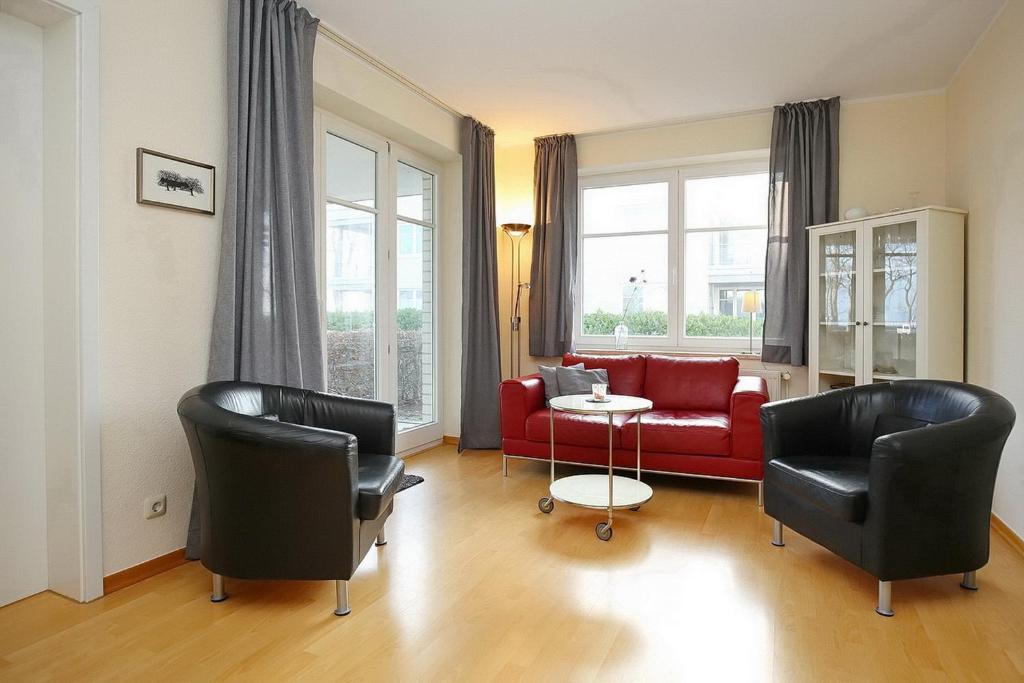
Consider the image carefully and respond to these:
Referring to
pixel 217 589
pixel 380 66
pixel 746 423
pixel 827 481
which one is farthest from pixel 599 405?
pixel 380 66

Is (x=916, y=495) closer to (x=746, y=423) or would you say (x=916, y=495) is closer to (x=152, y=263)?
(x=746, y=423)

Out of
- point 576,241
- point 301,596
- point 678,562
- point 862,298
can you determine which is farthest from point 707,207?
point 301,596

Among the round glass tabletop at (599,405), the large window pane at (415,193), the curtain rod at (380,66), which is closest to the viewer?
the round glass tabletop at (599,405)

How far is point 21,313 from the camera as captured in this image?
235 centimetres

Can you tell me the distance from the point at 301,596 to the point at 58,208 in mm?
1786

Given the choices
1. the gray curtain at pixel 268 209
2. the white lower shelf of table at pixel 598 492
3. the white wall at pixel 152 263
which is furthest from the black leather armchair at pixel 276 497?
the white lower shelf of table at pixel 598 492

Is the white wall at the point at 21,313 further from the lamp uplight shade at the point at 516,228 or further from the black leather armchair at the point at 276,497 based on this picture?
the lamp uplight shade at the point at 516,228

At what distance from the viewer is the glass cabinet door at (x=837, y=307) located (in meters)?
4.16

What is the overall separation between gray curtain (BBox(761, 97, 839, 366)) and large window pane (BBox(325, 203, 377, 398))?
3001mm

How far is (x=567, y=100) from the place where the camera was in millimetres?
4504

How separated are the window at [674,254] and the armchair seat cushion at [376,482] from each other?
3.05m

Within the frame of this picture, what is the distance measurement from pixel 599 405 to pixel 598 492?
1.58 feet

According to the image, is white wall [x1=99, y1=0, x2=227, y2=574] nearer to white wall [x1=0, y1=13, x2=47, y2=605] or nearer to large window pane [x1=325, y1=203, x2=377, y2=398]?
white wall [x1=0, y1=13, x2=47, y2=605]

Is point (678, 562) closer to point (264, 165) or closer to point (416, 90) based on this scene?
point (264, 165)
